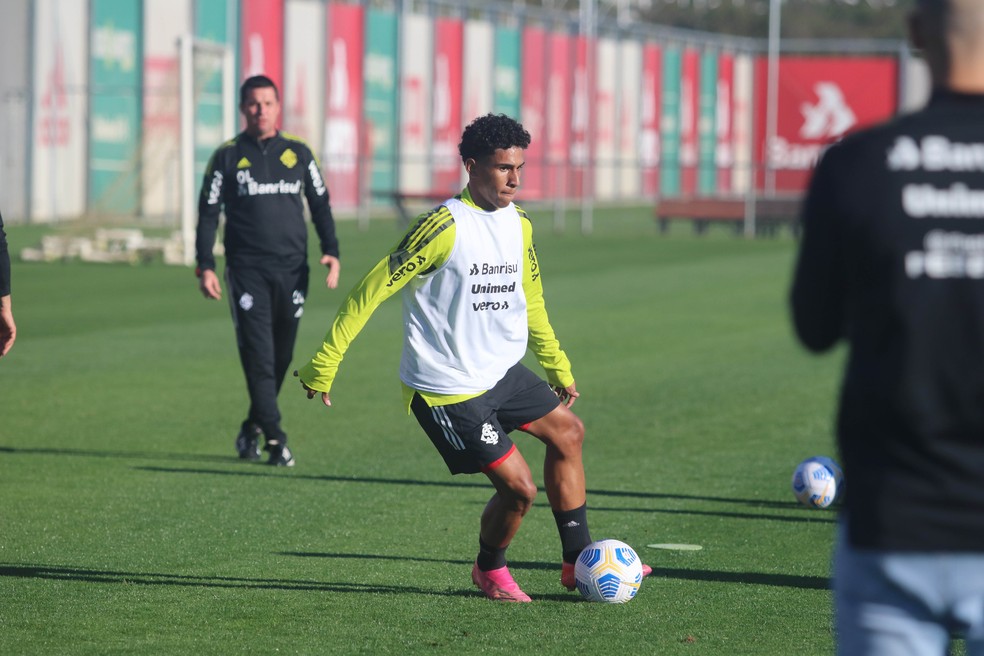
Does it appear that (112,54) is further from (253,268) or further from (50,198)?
(253,268)

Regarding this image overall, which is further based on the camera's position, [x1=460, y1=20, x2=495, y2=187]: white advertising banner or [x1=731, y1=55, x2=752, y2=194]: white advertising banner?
[x1=731, y1=55, x2=752, y2=194]: white advertising banner

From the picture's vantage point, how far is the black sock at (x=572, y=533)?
6.46 m

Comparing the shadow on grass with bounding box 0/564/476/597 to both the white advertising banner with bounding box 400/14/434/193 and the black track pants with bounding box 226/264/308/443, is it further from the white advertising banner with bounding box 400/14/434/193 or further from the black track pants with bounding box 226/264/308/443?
the white advertising banner with bounding box 400/14/434/193

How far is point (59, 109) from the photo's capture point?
3553cm

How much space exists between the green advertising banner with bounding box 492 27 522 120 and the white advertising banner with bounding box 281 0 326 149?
10.1 m

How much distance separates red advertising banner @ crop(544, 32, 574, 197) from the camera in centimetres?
5569

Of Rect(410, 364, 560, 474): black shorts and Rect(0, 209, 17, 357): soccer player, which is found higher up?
Rect(0, 209, 17, 357): soccer player

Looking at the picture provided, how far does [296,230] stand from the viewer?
976cm

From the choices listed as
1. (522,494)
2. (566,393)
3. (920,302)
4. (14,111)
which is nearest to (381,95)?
(14,111)

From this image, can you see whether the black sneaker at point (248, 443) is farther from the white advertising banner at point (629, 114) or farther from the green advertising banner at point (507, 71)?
the white advertising banner at point (629, 114)

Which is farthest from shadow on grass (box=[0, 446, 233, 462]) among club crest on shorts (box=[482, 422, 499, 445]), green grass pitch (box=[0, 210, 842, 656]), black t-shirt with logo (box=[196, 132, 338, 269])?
club crest on shorts (box=[482, 422, 499, 445])

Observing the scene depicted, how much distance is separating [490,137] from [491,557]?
1.63m

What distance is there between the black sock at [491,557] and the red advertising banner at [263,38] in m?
34.0

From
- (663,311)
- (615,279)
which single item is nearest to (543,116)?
(615,279)
